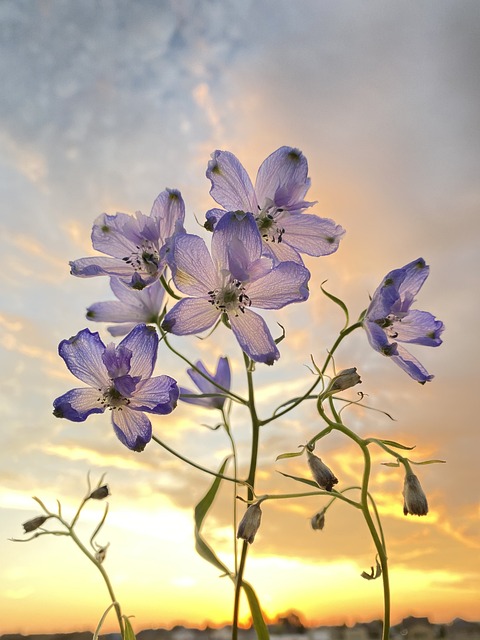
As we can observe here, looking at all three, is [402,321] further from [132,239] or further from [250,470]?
[132,239]

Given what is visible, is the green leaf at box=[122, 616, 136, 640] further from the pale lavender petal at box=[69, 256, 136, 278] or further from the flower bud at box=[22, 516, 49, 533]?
the pale lavender petal at box=[69, 256, 136, 278]

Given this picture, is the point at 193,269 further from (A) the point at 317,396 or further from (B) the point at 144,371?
(A) the point at 317,396

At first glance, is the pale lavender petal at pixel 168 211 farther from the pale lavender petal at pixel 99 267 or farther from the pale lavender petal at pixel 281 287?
the pale lavender petal at pixel 281 287

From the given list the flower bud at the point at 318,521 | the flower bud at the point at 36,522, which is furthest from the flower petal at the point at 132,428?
the flower bud at the point at 36,522

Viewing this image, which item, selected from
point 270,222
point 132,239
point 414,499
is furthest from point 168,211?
point 414,499

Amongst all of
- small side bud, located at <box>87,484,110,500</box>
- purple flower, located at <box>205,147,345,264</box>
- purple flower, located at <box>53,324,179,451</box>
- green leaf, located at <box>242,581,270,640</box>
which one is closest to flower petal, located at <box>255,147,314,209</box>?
purple flower, located at <box>205,147,345,264</box>

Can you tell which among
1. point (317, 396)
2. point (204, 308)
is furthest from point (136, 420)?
point (317, 396)
